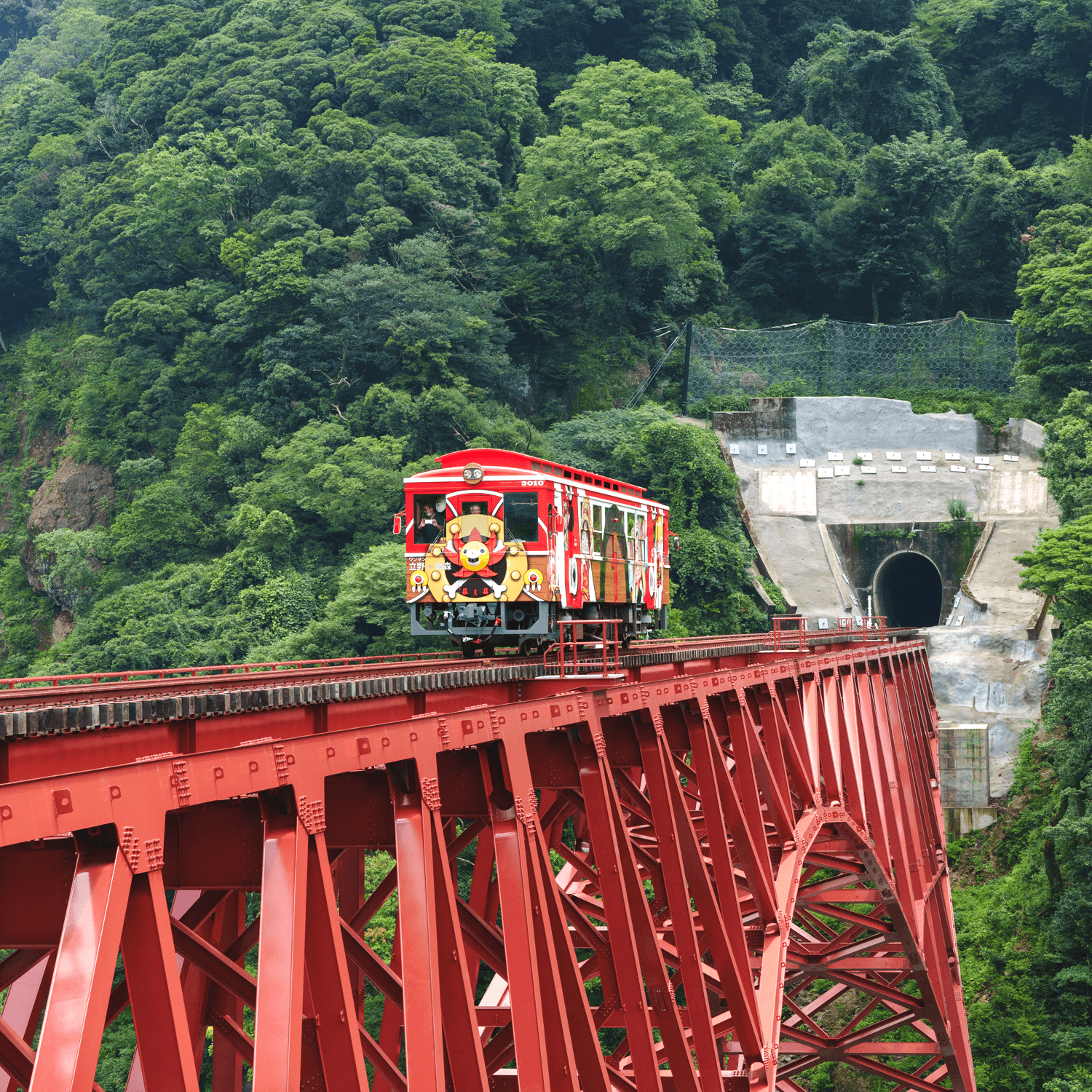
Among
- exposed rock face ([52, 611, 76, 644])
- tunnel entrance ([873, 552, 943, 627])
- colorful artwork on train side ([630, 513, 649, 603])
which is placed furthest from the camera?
tunnel entrance ([873, 552, 943, 627])

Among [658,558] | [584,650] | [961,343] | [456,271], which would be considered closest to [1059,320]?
[961,343]

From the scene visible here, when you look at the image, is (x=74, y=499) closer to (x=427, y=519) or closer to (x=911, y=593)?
(x=911, y=593)

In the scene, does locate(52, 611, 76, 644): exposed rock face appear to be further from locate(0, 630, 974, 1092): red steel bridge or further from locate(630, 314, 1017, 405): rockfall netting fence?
locate(0, 630, 974, 1092): red steel bridge

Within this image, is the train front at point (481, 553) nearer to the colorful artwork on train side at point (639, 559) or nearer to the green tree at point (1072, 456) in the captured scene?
the colorful artwork on train side at point (639, 559)

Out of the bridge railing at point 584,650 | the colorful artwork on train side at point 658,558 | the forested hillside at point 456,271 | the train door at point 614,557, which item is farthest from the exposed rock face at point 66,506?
the bridge railing at point 584,650

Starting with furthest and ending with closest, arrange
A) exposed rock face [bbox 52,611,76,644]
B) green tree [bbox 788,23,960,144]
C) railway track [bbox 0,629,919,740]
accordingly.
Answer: green tree [bbox 788,23,960,144], exposed rock face [bbox 52,611,76,644], railway track [bbox 0,629,919,740]

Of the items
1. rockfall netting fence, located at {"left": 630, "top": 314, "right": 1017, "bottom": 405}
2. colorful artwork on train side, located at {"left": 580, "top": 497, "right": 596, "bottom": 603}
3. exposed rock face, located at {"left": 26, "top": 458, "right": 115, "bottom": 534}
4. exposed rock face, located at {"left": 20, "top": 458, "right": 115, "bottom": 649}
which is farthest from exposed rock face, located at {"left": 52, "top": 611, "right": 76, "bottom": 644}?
colorful artwork on train side, located at {"left": 580, "top": 497, "right": 596, "bottom": 603}
